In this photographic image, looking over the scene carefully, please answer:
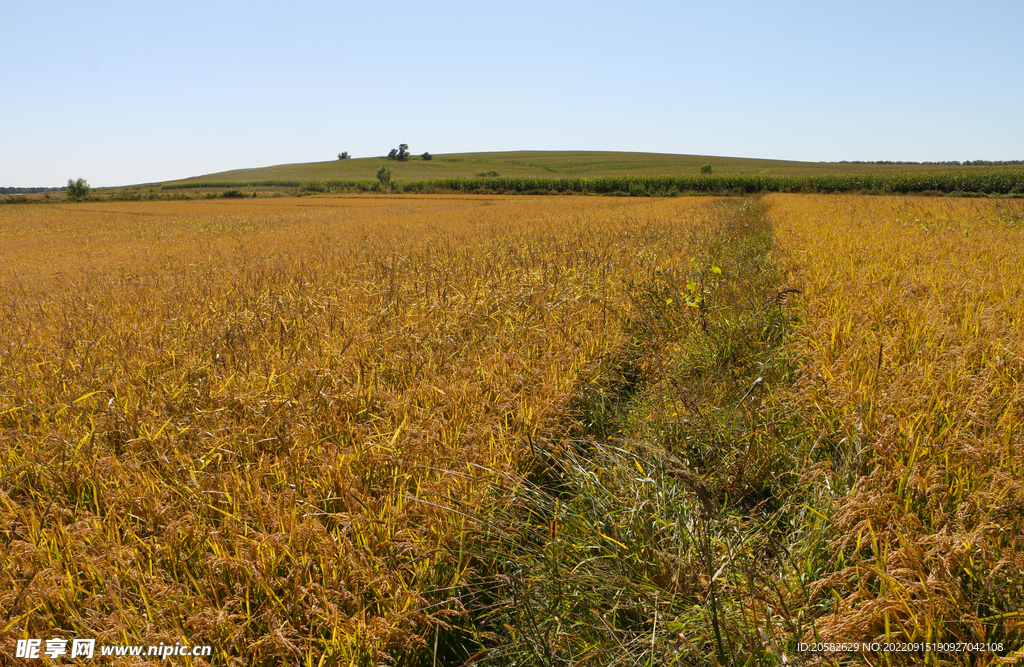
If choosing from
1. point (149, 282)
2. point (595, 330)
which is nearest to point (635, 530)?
point (595, 330)

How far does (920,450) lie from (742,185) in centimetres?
5300

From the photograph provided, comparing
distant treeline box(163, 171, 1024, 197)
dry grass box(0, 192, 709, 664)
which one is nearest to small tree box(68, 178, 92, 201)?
distant treeline box(163, 171, 1024, 197)

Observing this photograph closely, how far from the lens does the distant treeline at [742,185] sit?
139ft

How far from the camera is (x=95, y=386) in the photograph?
3.46m

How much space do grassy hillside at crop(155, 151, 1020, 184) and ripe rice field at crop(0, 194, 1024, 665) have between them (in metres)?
74.0

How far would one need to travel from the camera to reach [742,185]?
A: 49594 millimetres

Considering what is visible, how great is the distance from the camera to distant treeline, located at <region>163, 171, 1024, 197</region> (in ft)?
139

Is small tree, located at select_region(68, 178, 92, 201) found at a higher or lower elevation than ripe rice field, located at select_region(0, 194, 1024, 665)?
higher

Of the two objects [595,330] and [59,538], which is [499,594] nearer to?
[59,538]

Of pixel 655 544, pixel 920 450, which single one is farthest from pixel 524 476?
pixel 920 450

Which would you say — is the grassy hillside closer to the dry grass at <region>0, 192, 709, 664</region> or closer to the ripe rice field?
the dry grass at <region>0, 192, 709, 664</region>

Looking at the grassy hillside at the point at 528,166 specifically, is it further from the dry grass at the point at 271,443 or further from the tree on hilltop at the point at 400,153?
the dry grass at the point at 271,443

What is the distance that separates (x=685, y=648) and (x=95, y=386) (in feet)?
12.3

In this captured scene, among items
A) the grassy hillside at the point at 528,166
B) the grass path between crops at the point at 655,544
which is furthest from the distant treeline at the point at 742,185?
the grass path between crops at the point at 655,544
